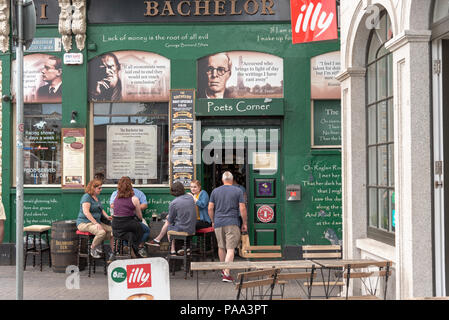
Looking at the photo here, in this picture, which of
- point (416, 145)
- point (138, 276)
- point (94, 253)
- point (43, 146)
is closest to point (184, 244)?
point (94, 253)

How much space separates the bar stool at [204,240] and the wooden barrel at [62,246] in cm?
233

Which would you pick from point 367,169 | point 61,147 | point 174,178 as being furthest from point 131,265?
point 61,147

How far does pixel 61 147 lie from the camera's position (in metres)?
11.2

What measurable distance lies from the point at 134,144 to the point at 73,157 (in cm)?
125

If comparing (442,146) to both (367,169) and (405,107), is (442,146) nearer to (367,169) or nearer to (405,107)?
(405,107)

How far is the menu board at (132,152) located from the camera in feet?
36.9

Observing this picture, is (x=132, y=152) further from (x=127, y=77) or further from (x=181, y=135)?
(x=127, y=77)

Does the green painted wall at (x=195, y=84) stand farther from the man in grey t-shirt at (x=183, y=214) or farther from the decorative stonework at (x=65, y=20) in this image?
the man in grey t-shirt at (x=183, y=214)

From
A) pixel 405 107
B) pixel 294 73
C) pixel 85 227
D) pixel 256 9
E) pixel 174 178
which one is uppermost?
pixel 256 9

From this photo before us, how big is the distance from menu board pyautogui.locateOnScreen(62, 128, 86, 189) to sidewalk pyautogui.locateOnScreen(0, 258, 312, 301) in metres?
1.83

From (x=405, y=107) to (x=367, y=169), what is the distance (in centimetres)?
195

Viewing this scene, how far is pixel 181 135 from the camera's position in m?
11.1

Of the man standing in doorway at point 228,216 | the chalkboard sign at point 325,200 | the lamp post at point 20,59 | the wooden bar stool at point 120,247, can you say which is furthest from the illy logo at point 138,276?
the chalkboard sign at point 325,200

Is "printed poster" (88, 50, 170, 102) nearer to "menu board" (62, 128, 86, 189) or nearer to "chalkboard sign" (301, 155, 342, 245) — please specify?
"menu board" (62, 128, 86, 189)
